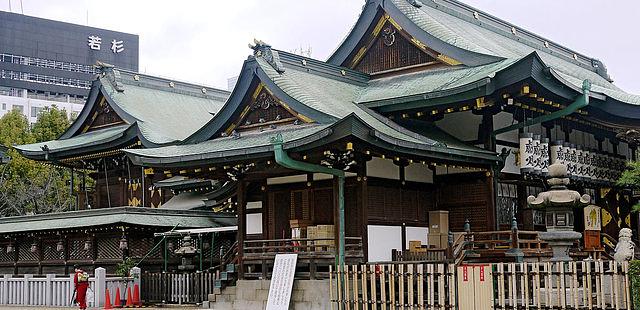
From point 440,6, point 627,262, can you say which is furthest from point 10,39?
point 627,262

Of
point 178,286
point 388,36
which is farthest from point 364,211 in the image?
point 178,286

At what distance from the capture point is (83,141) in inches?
1539

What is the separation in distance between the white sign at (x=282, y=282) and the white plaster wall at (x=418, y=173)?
176 inches

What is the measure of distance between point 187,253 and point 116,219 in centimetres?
290

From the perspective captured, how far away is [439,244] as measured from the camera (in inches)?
1006

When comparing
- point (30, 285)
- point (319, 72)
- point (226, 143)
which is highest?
point (319, 72)

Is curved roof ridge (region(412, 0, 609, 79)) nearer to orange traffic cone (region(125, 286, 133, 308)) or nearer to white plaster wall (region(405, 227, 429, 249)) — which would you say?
white plaster wall (region(405, 227, 429, 249))

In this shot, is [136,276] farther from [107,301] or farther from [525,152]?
[525,152]

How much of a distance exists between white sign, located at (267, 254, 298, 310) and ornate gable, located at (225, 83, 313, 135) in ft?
12.9

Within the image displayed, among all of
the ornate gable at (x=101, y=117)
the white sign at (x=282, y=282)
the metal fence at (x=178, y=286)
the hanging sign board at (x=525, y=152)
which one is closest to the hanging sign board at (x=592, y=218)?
the hanging sign board at (x=525, y=152)

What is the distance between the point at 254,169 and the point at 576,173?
10771 mm

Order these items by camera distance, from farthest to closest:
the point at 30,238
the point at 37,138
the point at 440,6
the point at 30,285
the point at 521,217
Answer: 1. the point at 37,138
2. the point at 30,238
3. the point at 440,6
4. the point at 30,285
5. the point at 521,217

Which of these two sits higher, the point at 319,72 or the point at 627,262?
the point at 319,72

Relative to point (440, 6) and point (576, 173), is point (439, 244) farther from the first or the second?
point (440, 6)
